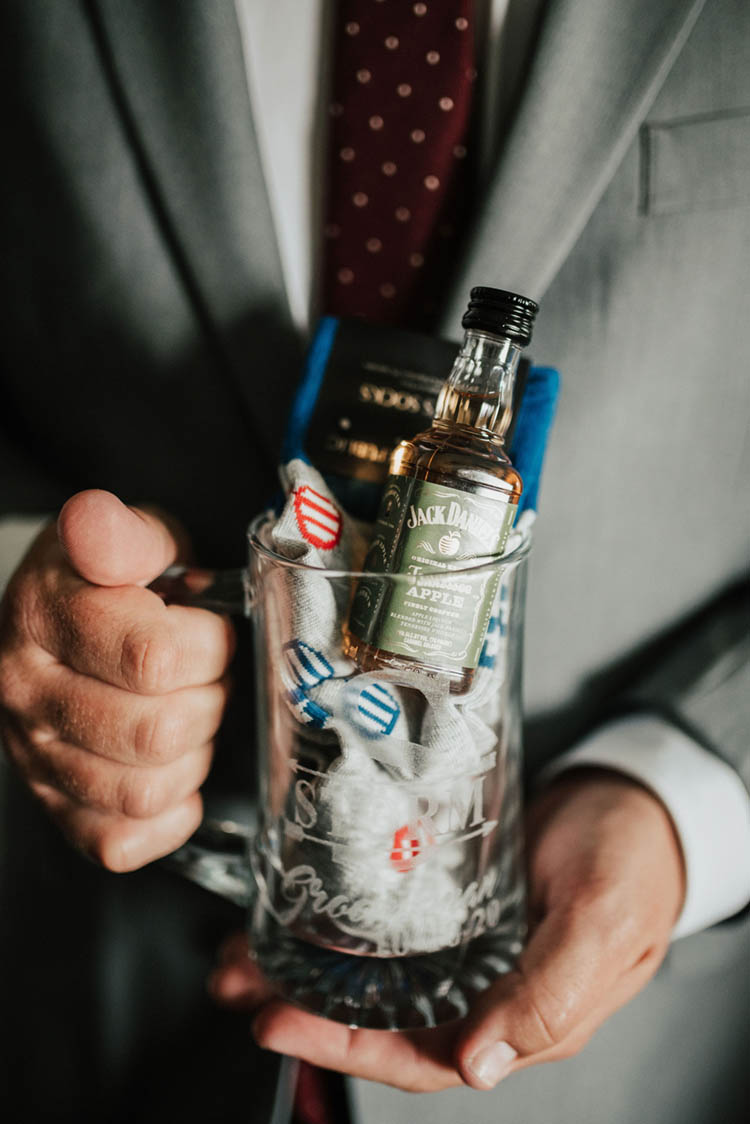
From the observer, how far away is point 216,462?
0.64m

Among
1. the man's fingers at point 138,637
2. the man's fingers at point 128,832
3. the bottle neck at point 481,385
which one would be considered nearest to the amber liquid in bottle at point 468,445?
the bottle neck at point 481,385

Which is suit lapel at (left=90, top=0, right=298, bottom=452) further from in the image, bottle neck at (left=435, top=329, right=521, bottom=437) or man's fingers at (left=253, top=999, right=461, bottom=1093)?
man's fingers at (left=253, top=999, right=461, bottom=1093)

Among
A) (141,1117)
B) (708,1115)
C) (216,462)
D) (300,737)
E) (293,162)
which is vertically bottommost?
(141,1117)

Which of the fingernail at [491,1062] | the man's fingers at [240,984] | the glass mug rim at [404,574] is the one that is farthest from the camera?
the man's fingers at [240,984]

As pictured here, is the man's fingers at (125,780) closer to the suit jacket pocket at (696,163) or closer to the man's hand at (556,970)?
the man's hand at (556,970)

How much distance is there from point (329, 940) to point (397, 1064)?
0.40 ft

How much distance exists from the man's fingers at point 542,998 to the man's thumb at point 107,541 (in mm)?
357

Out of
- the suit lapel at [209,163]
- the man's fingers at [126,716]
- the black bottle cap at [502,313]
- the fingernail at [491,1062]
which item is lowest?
the fingernail at [491,1062]

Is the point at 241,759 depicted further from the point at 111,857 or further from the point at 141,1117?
the point at 141,1117

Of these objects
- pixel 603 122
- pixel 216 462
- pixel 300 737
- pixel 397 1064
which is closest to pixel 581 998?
pixel 397 1064

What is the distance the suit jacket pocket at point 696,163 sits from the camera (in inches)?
21.4

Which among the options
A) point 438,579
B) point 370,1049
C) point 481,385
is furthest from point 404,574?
point 370,1049

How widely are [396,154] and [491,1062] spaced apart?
641mm

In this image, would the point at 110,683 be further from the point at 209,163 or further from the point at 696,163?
the point at 696,163
